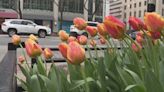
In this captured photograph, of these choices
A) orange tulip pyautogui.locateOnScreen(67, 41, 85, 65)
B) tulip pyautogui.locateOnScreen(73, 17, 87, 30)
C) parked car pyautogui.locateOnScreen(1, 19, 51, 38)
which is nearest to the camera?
orange tulip pyautogui.locateOnScreen(67, 41, 85, 65)

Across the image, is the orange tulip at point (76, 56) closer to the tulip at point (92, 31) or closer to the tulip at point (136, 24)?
the tulip at point (136, 24)

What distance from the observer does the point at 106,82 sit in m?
1.76

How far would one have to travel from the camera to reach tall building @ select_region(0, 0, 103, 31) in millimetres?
54969

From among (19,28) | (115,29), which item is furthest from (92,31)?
(19,28)

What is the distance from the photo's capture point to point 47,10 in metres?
58.9

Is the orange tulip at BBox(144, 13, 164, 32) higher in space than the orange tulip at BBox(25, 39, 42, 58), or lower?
higher

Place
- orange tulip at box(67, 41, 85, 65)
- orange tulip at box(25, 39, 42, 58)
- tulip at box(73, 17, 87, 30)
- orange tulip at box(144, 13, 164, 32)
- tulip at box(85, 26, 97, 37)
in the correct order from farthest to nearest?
tulip at box(85, 26, 97, 37) → tulip at box(73, 17, 87, 30) → orange tulip at box(25, 39, 42, 58) → orange tulip at box(144, 13, 164, 32) → orange tulip at box(67, 41, 85, 65)

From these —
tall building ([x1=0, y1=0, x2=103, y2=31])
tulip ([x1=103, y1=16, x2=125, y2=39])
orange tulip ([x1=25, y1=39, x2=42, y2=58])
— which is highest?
tall building ([x1=0, y1=0, x2=103, y2=31])

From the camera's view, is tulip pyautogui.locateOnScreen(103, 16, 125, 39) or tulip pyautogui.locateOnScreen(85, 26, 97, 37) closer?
tulip pyautogui.locateOnScreen(103, 16, 125, 39)

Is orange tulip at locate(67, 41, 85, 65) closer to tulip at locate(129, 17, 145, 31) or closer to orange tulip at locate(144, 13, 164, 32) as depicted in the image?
orange tulip at locate(144, 13, 164, 32)

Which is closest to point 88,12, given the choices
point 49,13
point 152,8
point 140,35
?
point 49,13

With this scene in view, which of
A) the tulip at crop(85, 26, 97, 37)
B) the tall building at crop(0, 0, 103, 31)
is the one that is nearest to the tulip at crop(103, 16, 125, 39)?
the tulip at crop(85, 26, 97, 37)

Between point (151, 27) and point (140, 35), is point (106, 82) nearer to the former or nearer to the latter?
point (151, 27)

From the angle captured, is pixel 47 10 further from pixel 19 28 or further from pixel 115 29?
pixel 115 29
